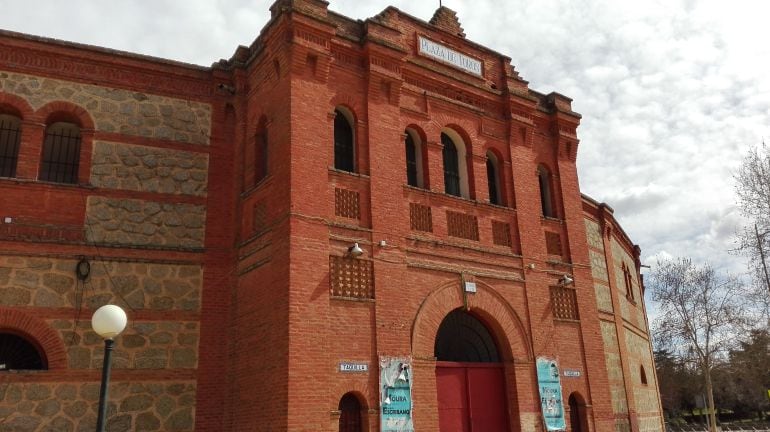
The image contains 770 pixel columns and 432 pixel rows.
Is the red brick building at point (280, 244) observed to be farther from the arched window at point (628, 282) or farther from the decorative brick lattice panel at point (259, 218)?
the arched window at point (628, 282)

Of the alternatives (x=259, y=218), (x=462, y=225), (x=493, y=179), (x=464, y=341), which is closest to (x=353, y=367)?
(x=464, y=341)

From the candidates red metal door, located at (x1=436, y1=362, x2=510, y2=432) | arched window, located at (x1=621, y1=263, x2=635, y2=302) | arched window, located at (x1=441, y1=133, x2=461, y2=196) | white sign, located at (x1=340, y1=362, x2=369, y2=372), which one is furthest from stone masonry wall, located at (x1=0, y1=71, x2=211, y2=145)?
arched window, located at (x1=621, y1=263, x2=635, y2=302)

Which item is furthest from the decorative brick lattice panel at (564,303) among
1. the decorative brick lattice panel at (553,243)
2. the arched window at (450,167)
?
the arched window at (450,167)

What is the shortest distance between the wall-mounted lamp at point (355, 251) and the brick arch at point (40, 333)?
564 cm

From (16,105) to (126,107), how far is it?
81.7 inches

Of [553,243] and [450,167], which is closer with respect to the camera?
[450,167]

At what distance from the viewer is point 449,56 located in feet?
52.0

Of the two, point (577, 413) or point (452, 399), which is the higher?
point (452, 399)

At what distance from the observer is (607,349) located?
Result: 19453mm

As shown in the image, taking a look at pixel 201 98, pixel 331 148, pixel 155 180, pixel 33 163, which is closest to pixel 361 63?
pixel 331 148

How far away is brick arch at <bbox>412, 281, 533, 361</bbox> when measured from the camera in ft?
42.5

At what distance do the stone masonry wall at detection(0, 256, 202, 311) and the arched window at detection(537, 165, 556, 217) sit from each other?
940 centimetres

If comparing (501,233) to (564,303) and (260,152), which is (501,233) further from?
(260,152)

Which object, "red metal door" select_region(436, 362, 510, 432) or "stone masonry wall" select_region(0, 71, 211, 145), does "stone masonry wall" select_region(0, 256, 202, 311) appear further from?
"red metal door" select_region(436, 362, 510, 432)
